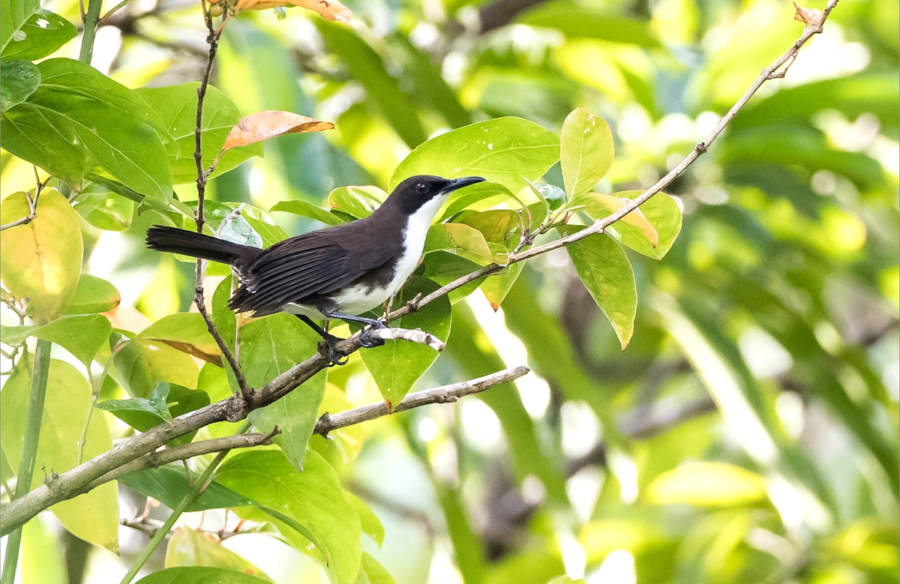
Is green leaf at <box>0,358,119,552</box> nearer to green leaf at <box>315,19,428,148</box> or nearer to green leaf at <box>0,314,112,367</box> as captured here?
green leaf at <box>0,314,112,367</box>

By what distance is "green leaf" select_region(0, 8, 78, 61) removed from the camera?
32.1 inches

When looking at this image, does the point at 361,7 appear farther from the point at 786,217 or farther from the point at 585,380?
the point at 786,217

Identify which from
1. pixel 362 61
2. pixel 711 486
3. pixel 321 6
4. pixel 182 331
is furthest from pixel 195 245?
pixel 711 486

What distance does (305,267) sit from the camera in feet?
3.54

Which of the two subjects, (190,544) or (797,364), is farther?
(797,364)

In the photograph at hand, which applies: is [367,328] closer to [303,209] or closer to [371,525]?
[303,209]

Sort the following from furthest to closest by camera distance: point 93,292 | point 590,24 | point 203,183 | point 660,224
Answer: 1. point 590,24
2. point 93,292
3. point 660,224
4. point 203,183

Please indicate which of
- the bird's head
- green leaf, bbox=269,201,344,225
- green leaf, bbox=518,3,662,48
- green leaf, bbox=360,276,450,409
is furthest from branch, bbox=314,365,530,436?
green leaf, bbox=518,3,662,48

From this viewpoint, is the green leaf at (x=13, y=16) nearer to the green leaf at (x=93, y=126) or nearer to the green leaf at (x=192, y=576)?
the green leaf at (x=93, y=126)

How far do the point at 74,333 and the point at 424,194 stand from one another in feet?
1.82

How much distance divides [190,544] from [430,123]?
5.74 feet

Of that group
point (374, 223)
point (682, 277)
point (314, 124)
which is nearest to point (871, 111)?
point (682, 277)

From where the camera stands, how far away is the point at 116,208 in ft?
3.25

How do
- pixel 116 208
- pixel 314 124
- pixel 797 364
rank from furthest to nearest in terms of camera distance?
pixel 797 364 → pixel 116 208 → pixel 314 124
